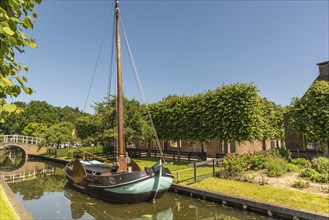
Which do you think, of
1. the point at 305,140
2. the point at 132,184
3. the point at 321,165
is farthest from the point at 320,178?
the point at 305,140

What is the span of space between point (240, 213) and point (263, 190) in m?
2.13

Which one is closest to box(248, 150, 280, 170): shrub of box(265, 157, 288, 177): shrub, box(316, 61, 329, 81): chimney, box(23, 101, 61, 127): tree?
box(265, 157, 288, 177): shrub

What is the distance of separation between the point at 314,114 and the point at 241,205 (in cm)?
1176

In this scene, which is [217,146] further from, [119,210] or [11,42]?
[11,42]

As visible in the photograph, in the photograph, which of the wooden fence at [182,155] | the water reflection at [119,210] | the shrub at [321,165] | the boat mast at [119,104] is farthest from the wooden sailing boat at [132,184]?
the wooden fence at [182,155]

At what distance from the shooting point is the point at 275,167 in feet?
51.3

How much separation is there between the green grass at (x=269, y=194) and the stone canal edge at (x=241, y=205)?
0.53 meters

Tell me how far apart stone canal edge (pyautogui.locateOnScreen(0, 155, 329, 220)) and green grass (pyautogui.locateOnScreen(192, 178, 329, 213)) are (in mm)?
533

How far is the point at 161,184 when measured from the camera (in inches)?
522

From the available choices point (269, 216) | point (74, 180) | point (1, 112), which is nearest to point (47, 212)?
point (74, 180)

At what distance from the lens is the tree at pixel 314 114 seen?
18828 millimetres

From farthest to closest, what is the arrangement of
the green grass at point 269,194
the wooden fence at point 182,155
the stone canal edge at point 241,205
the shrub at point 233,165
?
1. the wooden fence at point 182,155
2. the shrub at point 233,165
3. the green grass at point 269,194
4. the stone canal edge at point 241,205

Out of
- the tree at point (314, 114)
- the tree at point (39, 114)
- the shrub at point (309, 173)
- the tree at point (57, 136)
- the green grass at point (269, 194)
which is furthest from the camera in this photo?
the tree at point (39, 114)

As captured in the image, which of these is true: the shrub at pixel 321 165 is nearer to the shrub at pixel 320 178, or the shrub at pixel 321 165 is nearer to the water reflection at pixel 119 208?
the shrub at pixel 320 178
